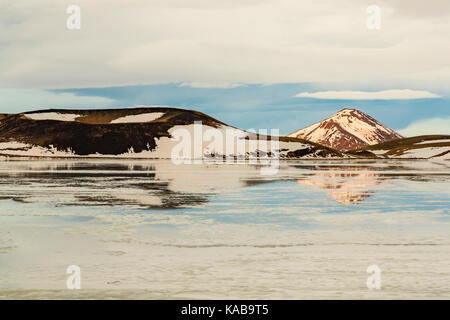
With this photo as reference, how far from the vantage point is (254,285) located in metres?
11.0

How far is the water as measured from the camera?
35.3 feet

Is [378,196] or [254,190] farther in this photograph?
[254,190]

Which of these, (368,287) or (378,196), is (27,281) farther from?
(378,196)

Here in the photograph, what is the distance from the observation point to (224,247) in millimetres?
15141

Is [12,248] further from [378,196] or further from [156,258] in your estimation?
[378,196]

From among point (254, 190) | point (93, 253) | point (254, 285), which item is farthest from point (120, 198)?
point (254, 285)

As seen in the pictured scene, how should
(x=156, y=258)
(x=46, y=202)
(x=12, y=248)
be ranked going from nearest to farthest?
(x=156, y=258) < (x=12, y=248) < (x=46, y=202)

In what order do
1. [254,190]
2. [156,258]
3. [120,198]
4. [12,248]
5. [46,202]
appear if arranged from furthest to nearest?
[254,190] → [120,198] → [46,202] → [12,248] → [156,258]

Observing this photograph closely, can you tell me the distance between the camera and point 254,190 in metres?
35.2

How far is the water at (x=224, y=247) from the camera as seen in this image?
10773 mm

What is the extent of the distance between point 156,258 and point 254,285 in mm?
3351

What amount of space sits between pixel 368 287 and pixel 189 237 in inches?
276
